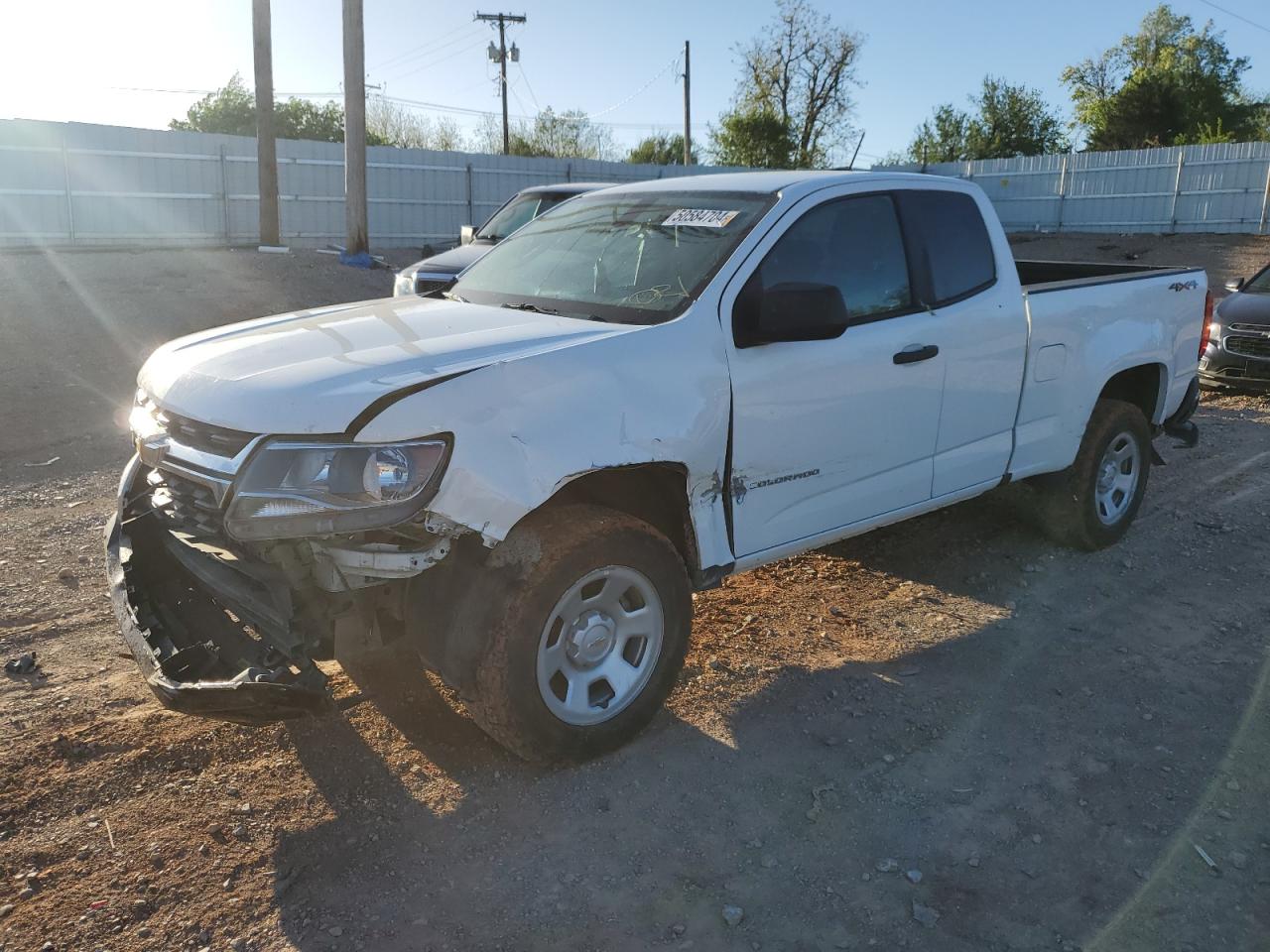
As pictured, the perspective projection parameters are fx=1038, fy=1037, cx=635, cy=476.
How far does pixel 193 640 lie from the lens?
340cm

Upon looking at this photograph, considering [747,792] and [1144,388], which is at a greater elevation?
[1144,388]

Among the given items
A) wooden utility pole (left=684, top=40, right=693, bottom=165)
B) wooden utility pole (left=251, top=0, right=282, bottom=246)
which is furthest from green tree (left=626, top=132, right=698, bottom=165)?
wooden utility pole (left=251, top=0, right=282, bottom=246)

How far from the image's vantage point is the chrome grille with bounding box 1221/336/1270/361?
10.4 metres

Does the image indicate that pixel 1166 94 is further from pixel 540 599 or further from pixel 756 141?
pixel 540 599

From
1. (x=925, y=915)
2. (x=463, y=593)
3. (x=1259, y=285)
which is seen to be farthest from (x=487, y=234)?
(x=925, y=915)

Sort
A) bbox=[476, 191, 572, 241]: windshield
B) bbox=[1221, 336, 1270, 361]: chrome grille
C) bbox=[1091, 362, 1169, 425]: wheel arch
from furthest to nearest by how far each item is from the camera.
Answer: bbox=[476, 191, 572, 241]: windshield
bbox=[1221, 336, 1270, 361]: chrome grille
bbox=[1091, 362, 1169, 425]: wheel arch

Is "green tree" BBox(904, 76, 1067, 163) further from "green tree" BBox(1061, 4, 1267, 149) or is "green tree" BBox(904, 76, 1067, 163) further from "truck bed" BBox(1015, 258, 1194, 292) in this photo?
"truck bed" BBox(1015, 258, 1194, 292)

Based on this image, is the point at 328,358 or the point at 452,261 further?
the point at 452,261

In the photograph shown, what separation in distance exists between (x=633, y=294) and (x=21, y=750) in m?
2.69

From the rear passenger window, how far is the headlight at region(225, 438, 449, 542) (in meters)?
2.61

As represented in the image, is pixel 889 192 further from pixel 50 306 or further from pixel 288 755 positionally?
pixel 50 306

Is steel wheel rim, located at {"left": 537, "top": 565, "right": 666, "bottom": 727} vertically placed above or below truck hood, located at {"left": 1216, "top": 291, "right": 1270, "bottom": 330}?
below

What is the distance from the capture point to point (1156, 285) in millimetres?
5730

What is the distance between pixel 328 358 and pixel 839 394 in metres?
1.93
